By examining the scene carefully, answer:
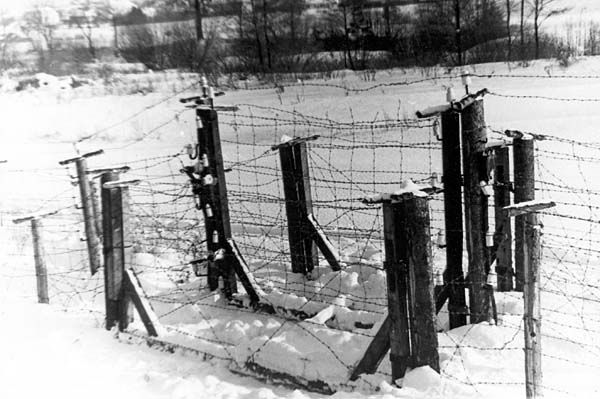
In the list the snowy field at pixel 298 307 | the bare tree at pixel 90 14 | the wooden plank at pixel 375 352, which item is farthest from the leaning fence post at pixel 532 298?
the bare tree at pixel 90 14

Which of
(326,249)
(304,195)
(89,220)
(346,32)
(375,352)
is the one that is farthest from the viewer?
(346,32)

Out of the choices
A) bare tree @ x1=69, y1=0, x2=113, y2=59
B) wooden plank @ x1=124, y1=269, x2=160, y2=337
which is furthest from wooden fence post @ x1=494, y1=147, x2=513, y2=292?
bare tree @ x1=69, y1=0, x2=113, y2=59

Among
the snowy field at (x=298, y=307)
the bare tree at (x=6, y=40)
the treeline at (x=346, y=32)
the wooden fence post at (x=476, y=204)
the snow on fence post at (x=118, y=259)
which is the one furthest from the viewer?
the bare tree at (x=6, y=40)

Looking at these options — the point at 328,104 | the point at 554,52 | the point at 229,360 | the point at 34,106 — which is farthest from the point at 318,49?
the point at 229,360

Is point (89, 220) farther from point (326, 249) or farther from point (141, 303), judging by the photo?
point (326, 249)

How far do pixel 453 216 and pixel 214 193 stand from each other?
2.54 meters

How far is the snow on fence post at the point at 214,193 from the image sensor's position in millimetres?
6312

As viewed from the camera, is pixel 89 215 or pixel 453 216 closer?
pixel 453 216

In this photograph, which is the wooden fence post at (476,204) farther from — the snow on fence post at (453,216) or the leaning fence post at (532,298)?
the leaning fence post at (532,298)

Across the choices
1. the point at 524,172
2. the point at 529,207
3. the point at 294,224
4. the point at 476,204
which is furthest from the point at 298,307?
the point at 529,207

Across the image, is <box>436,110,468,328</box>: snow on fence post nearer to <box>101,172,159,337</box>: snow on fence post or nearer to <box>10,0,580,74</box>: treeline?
<box>101,172,159,337</box>: snow on fence post

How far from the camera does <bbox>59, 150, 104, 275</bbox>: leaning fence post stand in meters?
7.92

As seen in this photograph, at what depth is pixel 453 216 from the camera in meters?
4.93

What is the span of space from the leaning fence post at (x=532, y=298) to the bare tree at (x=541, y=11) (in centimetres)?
1349
